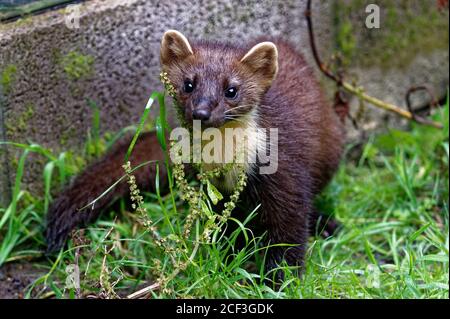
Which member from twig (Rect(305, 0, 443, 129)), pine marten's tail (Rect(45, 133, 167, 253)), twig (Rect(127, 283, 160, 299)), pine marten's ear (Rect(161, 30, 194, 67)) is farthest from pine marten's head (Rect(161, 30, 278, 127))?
twig (Rect(305, 0, 443, 129))

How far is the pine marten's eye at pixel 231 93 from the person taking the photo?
12.9 feet

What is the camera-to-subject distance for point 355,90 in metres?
5.87

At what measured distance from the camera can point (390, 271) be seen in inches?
182

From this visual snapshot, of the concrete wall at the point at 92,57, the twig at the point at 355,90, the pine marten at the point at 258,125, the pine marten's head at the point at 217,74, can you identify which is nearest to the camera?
the pine marten's head at the point at 217,74

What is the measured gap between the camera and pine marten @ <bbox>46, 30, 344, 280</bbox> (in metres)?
3.92

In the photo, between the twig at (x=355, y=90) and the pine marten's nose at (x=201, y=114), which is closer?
the pine marten's nose at (x=201, y=114)

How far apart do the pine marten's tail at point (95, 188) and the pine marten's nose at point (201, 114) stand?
3.77ft

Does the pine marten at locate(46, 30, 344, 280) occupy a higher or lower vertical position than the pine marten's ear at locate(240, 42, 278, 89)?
lower

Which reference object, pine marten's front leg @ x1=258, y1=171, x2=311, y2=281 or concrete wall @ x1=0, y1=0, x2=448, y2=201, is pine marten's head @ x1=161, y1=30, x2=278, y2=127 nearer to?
pine marten's front leg @ x1=258, y1=171, x2=311, y2=281

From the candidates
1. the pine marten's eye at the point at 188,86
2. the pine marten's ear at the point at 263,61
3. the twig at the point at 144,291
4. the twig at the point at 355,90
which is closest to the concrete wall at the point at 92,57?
the twig at the point at 355,90

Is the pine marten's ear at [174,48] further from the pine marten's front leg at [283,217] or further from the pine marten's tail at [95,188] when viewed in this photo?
the pine marten's tail at [95,188]

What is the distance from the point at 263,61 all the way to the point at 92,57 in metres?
1.34
